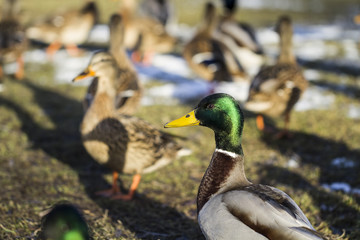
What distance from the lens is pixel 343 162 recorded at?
17.3 ft

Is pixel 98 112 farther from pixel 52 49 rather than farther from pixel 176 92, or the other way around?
pixel 52 49

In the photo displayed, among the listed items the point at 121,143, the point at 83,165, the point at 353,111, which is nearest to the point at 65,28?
the point at 83,165

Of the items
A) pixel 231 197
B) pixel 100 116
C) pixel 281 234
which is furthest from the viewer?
pixel 100 116

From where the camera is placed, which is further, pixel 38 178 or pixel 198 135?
pixel 198 135

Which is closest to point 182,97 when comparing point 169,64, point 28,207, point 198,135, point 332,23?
point 198,135

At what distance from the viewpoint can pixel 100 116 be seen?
14.0 feet

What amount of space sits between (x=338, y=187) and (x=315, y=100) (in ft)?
11.0

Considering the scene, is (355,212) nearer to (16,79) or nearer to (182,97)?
(182,97)

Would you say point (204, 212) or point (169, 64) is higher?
point (204, 212)

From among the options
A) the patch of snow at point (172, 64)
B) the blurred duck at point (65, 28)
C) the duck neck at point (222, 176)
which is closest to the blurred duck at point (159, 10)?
the patch of snow at point (172, 64)

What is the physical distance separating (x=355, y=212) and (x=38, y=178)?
3559 mm

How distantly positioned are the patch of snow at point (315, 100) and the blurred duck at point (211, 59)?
133cm

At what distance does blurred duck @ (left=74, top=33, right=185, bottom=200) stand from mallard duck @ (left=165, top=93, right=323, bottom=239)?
3.84ft

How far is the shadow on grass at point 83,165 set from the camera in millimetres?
3822
